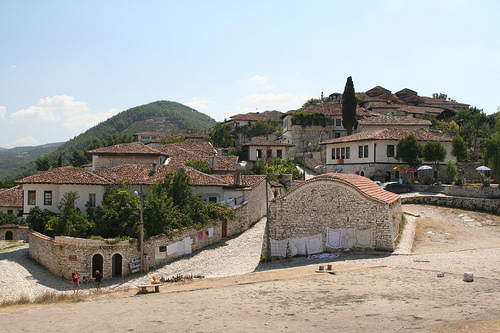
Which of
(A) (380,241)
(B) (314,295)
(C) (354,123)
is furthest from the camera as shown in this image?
(C) (354,123)

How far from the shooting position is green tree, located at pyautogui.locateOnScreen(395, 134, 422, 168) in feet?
126

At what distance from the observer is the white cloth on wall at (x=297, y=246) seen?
23.2 metres

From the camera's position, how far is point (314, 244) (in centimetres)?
2292

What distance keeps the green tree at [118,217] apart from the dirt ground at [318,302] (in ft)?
20.8

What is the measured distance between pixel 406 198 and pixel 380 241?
13310 mm

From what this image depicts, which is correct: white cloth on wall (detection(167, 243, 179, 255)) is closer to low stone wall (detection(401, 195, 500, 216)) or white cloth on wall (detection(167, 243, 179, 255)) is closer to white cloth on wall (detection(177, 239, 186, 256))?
white cloth on wall (detection(177, 239, 186, 256))

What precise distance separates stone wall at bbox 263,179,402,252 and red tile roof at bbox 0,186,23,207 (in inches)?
1198

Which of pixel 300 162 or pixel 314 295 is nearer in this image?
pixel 314 295

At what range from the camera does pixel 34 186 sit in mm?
31688

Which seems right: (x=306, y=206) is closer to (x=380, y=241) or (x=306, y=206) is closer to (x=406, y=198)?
(x=380, y=241)

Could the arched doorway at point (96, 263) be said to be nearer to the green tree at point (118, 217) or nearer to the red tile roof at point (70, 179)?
the green tree at point (118, 217)

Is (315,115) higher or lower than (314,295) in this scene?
higher

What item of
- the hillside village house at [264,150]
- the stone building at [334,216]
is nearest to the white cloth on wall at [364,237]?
the stone building at [334,216]

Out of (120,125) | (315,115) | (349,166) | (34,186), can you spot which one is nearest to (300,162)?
(315,115)
